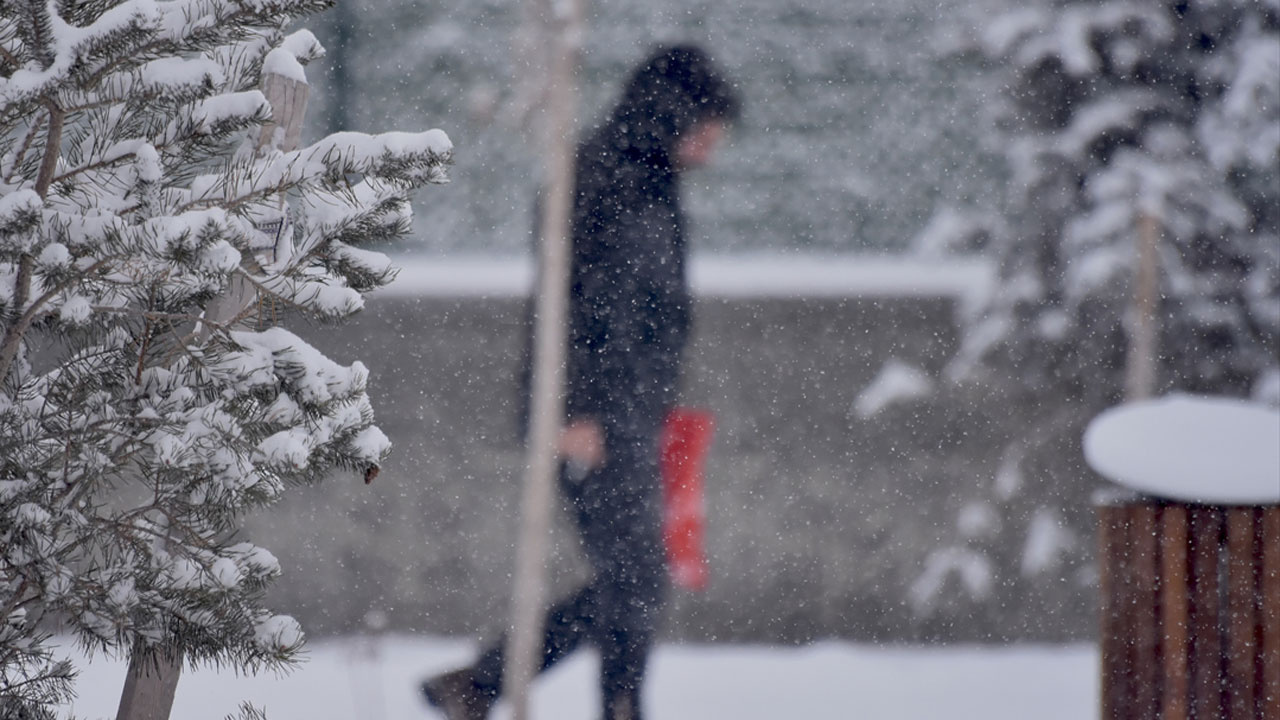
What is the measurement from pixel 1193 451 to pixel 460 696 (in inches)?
73.7

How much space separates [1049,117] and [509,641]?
10.8 feet

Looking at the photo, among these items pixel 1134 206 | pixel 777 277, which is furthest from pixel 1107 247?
pixel 777 277


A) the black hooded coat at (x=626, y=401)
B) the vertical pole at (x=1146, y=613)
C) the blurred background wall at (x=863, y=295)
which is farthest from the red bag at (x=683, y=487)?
the vertical pole at (x=1146, y=613)

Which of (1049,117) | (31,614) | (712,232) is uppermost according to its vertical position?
(1049,117)

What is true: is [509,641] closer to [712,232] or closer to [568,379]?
[568,379]

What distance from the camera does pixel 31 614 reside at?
1602 millimetres

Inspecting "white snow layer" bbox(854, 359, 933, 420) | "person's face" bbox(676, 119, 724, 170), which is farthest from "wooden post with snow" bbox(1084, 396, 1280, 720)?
"white snow layer" bbox(854, 359, 933, 420)

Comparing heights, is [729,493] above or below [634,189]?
below

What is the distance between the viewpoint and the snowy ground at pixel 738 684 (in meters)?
3.66

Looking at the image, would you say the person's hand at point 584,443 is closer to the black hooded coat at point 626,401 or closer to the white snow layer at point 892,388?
the black hooded coat at point 626,401

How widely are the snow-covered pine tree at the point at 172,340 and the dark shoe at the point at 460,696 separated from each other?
1.50m

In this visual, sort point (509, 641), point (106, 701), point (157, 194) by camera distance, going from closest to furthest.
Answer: point (157, 194) < point (106, 701) < point (509, 641)

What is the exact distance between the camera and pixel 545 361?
9.95ft

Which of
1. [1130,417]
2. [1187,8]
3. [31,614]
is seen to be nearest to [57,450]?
[31,614]
